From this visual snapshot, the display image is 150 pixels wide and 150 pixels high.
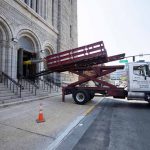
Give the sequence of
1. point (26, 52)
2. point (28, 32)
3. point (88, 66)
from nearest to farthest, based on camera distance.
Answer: point (88, 66) → point (28, 32) → point (26, 52)

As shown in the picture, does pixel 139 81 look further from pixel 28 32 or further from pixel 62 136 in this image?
pixel 28 32

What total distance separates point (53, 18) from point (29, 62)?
32.2 ft

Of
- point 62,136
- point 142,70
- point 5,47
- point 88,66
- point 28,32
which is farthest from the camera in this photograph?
point 28,32

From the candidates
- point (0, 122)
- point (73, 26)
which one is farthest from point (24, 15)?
point (73, 26)

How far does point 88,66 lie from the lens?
42.6 feet

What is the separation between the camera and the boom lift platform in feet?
38.1

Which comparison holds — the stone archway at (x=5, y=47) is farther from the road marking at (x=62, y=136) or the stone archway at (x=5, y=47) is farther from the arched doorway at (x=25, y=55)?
the road marking at (x=62, y=136)

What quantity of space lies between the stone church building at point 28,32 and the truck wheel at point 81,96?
18.9 feet

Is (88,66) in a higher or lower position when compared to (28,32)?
lower

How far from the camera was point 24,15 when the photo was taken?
15.6 metres

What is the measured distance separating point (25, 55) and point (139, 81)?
1238 centimetres

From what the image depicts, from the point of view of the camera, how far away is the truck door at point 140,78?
10.4 m

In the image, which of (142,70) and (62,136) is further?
(142,70)

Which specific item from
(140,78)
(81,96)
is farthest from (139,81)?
(81,96)
